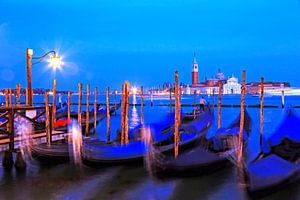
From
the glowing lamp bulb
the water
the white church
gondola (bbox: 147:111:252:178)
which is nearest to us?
the water

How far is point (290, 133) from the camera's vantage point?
271 inches

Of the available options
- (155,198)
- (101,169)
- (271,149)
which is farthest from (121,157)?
(271,149)

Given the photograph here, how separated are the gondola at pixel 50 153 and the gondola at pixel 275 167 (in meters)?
3.43

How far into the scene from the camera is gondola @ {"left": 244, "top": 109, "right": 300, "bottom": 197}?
4391mm

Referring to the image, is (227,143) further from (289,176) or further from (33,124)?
(33,124)

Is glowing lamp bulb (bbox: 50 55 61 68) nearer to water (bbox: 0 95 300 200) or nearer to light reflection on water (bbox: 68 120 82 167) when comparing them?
light reflection on water (bbox: 68 120 82 167)

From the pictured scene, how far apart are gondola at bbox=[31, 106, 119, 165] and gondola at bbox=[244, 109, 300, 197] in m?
3.43

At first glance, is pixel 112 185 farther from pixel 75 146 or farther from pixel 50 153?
pixel 50 153

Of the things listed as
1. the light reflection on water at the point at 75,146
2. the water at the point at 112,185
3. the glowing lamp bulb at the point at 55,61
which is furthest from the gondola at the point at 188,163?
the glowing lamp bulb at the point at 55,61

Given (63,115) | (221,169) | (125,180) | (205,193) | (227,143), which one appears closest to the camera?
(205,193)

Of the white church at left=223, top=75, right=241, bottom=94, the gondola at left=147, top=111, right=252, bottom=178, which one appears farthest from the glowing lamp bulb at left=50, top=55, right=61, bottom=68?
the white church at left=223, top=75, right=241, bottom=94

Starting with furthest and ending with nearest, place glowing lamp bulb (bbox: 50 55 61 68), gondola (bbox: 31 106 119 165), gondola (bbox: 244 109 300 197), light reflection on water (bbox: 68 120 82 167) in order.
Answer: glowing lamp bulb (bbox: 50 55 61 68), gondola (bbox: 31 106 119 165), light reflection on water (bbox: 68 120 82 167), gondola (bbox: 244 109 300 197)

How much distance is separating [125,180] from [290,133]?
3.45m

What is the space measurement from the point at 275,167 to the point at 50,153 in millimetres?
4014
